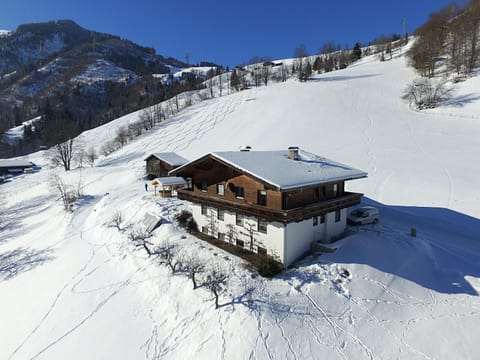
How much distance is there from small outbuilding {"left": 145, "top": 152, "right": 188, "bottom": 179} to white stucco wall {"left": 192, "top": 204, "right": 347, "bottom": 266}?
2043 cm

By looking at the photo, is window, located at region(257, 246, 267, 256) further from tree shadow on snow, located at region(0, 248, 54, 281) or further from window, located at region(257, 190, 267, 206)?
tree shadow on snow, located at region(0, 248, 54, 281)

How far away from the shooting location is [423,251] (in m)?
18.0

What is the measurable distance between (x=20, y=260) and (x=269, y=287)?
23581 millimetres

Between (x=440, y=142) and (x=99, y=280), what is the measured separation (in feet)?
160

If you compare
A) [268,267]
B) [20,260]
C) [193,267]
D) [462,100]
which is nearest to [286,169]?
[268,267]

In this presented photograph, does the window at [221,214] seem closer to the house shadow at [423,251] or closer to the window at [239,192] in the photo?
the window at [239,192]

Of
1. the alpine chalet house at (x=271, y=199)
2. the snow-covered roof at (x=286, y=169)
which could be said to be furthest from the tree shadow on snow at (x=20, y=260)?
the snow-covered roof at (x=286, y=169)

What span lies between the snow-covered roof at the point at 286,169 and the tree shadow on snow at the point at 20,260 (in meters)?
18.2

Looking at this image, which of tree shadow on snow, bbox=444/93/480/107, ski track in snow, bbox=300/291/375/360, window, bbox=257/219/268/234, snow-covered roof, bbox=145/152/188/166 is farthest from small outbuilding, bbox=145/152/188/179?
tree shadow on snow, bbox=444/93/480/107

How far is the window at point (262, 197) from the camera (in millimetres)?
16891

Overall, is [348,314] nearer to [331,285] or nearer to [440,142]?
[331,285]

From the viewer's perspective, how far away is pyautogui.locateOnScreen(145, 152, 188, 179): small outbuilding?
39.6 metres

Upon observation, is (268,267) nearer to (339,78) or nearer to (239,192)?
(239,192)

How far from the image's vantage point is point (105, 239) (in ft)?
78.6
